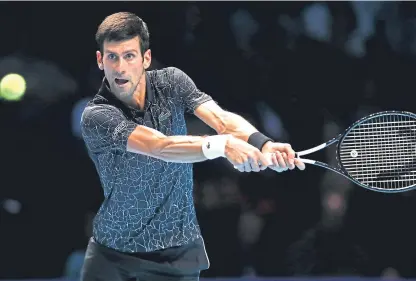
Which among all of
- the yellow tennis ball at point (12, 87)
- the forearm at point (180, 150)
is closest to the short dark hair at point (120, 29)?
the forearm at point (180, 150)

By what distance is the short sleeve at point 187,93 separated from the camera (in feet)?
13.2

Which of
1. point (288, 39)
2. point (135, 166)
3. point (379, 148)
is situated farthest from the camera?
point (288, 39)

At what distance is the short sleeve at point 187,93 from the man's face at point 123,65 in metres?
0.19

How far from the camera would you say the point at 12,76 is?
21.5 feet

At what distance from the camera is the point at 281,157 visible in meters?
3.67

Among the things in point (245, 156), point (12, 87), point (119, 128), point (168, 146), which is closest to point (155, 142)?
point (168, 146)

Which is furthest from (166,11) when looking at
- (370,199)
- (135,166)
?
(135,166)

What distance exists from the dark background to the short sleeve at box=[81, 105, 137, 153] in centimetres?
266

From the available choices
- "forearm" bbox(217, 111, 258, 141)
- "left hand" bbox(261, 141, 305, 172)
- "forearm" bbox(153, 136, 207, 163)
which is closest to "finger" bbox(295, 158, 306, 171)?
"left hand" bbox(261, 141, 305, 172)

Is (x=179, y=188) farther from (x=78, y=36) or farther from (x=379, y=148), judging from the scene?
(x=78, y=36)

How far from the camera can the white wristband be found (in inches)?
140

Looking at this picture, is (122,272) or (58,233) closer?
(122,272)

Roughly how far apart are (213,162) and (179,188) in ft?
8.87

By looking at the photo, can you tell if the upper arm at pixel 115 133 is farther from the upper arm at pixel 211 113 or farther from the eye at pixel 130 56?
the upper arm at pixel 211 113
